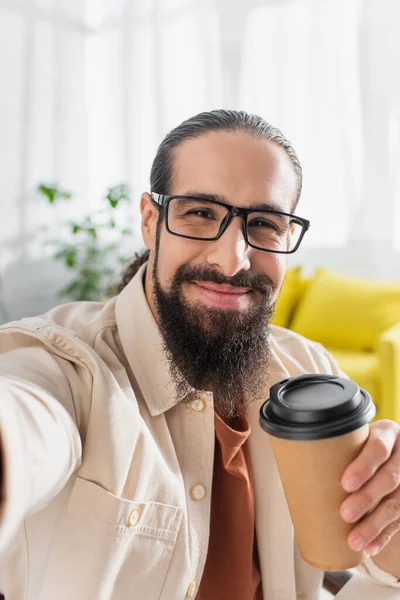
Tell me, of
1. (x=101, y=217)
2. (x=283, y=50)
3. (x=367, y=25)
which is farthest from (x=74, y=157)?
(x=367, y=25)

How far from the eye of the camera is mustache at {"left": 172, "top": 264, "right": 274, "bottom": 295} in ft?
3.55

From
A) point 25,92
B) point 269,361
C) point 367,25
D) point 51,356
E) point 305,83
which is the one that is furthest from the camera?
point 25,92

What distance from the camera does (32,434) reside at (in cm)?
71

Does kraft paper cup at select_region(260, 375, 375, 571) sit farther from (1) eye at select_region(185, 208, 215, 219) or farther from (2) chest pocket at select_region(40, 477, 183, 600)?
(1) eye at select_region(185, 208, 215, 219)

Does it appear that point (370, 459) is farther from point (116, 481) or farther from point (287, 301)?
point (287, 301)

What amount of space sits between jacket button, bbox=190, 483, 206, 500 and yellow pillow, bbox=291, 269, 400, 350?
280 centimetres

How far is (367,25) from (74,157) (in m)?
2.62

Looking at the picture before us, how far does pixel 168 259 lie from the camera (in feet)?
3.76

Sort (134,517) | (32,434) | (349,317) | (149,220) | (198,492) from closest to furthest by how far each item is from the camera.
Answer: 1. (32,434)
2. (134,517)
3. (198,492)
4. (149,220)
5. (349,317)

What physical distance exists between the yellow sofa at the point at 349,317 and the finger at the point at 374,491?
2.39 metres

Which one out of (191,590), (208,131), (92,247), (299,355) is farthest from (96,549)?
(92,247)

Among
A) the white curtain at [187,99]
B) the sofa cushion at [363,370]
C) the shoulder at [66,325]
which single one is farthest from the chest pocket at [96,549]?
the white curtain at [187,99]

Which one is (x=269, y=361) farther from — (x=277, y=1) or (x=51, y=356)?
(x=277, y=1)

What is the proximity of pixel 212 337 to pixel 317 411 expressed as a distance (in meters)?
0.40
